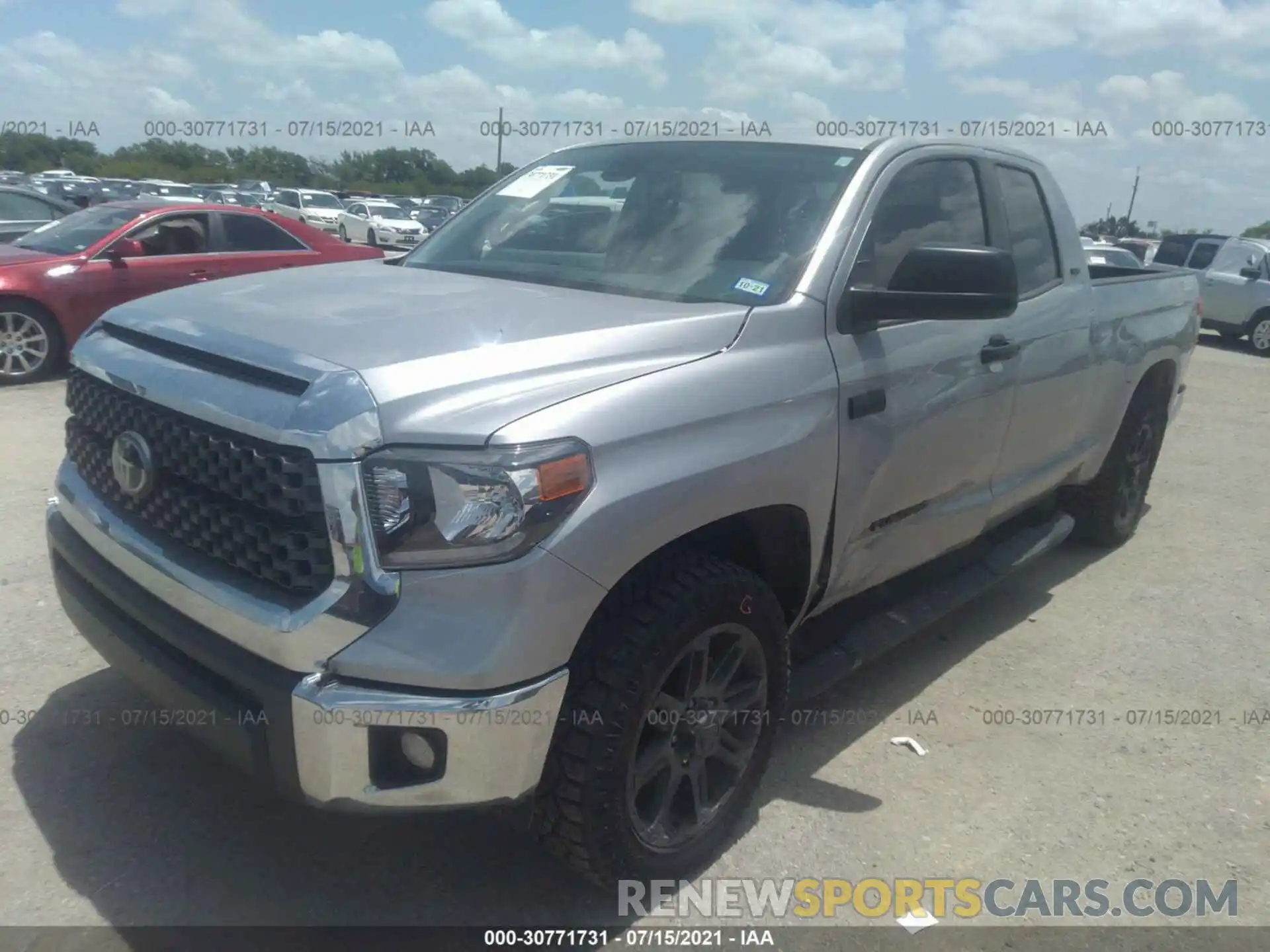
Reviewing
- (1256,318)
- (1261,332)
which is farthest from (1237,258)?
(1261,332)

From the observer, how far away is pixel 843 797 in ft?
10.7

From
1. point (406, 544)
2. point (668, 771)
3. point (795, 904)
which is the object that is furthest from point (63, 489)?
point (795, 904)

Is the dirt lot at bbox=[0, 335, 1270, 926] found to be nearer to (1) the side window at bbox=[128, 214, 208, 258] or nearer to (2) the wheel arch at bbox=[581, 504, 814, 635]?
(2) the wheel arch at bbox=[581, 504, 814, 635]

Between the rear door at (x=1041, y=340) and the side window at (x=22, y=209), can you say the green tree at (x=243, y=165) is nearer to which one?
the side window at (x=22, y=209)

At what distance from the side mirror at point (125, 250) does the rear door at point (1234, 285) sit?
48.7 ft

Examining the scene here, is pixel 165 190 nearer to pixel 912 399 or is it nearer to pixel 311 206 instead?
pixel 311 206

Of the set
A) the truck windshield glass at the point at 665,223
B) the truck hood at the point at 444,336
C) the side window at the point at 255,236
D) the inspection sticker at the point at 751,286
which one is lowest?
the side window at the point at 255,236

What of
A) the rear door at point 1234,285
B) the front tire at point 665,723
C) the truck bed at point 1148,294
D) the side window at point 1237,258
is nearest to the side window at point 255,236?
the truck bed at point 1148,294

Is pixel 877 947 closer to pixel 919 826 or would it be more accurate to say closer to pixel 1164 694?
pixel 919 826

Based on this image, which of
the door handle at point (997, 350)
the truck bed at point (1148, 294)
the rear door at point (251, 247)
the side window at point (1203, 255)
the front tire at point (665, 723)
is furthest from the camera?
the side window at point (1203, 255)

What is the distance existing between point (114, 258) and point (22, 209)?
430 centimetres

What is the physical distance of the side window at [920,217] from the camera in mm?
3227

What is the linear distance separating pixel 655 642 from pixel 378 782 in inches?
26.8

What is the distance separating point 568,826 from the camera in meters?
2.44
